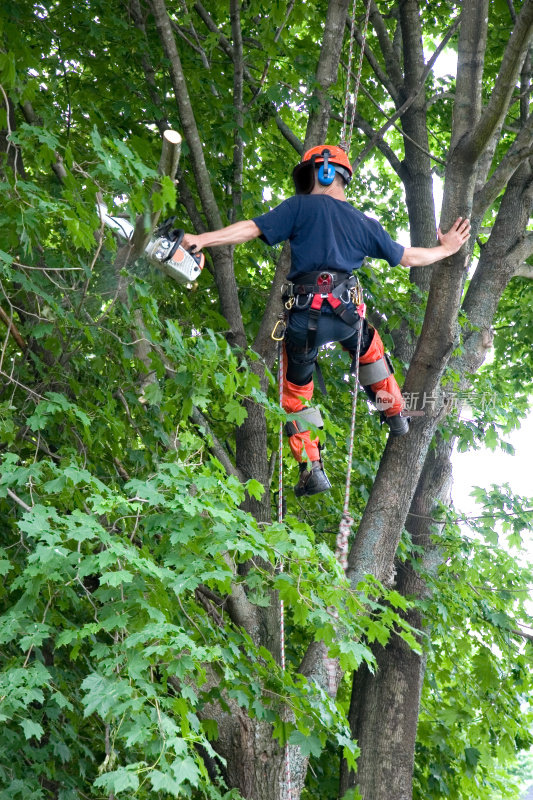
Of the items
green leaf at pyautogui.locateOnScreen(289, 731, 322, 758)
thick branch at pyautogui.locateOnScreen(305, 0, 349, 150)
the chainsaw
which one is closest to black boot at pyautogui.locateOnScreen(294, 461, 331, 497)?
the chainsaw

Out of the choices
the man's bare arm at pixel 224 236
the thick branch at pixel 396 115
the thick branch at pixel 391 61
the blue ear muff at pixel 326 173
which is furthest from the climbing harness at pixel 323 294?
the thick branch at pixel 391 61

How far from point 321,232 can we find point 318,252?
0.33 feet

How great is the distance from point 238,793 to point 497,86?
3670 millimetres

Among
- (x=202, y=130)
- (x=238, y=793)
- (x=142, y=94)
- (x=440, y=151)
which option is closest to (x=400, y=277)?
(x=202, y=130)

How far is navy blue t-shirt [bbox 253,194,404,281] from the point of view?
15.2 ft

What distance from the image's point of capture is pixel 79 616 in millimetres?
4969

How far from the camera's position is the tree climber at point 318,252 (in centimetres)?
466

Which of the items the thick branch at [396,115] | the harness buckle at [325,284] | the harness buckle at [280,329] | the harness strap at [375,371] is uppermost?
the thick branch at [396,115]

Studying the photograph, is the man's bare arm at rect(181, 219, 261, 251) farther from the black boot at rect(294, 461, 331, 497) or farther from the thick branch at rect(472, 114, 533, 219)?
the thick branch at rect(472, 114, 533, 219)

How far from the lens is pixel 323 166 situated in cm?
477

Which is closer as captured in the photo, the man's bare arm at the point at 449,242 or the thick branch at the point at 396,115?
the man's bare arm at the point at 449,242

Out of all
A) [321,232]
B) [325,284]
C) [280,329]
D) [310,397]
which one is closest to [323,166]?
[321,232]

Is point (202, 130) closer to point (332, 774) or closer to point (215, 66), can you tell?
point (215, 66)

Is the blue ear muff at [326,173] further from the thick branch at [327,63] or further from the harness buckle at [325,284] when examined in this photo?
the thick branch at [327,63]
